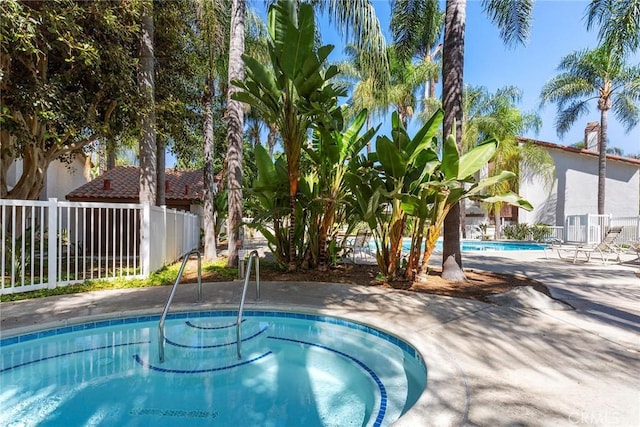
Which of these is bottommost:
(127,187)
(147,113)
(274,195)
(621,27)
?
(274,195)

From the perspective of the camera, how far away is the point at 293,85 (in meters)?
7.40

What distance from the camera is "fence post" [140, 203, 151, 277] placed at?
27.7ft

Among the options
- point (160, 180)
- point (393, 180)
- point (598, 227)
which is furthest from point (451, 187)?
point (598, 227)

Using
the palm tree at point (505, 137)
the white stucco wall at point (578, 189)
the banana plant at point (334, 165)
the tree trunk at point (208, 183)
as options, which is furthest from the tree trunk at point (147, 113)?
the white stucco wall at point (578, 189)

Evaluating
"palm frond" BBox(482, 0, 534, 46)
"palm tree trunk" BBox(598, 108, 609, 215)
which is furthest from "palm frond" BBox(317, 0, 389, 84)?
"palm tree trunk" BBox(598, 108, 609, 215)

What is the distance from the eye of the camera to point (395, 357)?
13.8ft

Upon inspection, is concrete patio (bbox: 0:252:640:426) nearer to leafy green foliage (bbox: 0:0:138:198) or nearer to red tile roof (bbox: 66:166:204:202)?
leafy green foliage (bbox: 0:0:138:198)

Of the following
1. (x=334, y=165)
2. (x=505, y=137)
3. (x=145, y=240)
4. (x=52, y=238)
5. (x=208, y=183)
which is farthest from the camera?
(x=505, y=137)

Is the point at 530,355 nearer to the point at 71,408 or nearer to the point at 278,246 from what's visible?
the point at 71,408

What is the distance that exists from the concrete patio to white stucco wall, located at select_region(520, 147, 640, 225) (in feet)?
65.4

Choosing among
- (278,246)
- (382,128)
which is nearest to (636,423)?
(382,128)

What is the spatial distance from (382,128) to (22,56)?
8.18m

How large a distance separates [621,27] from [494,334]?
9794 mm

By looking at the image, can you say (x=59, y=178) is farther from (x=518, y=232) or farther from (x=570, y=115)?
(x=570, y=115)
